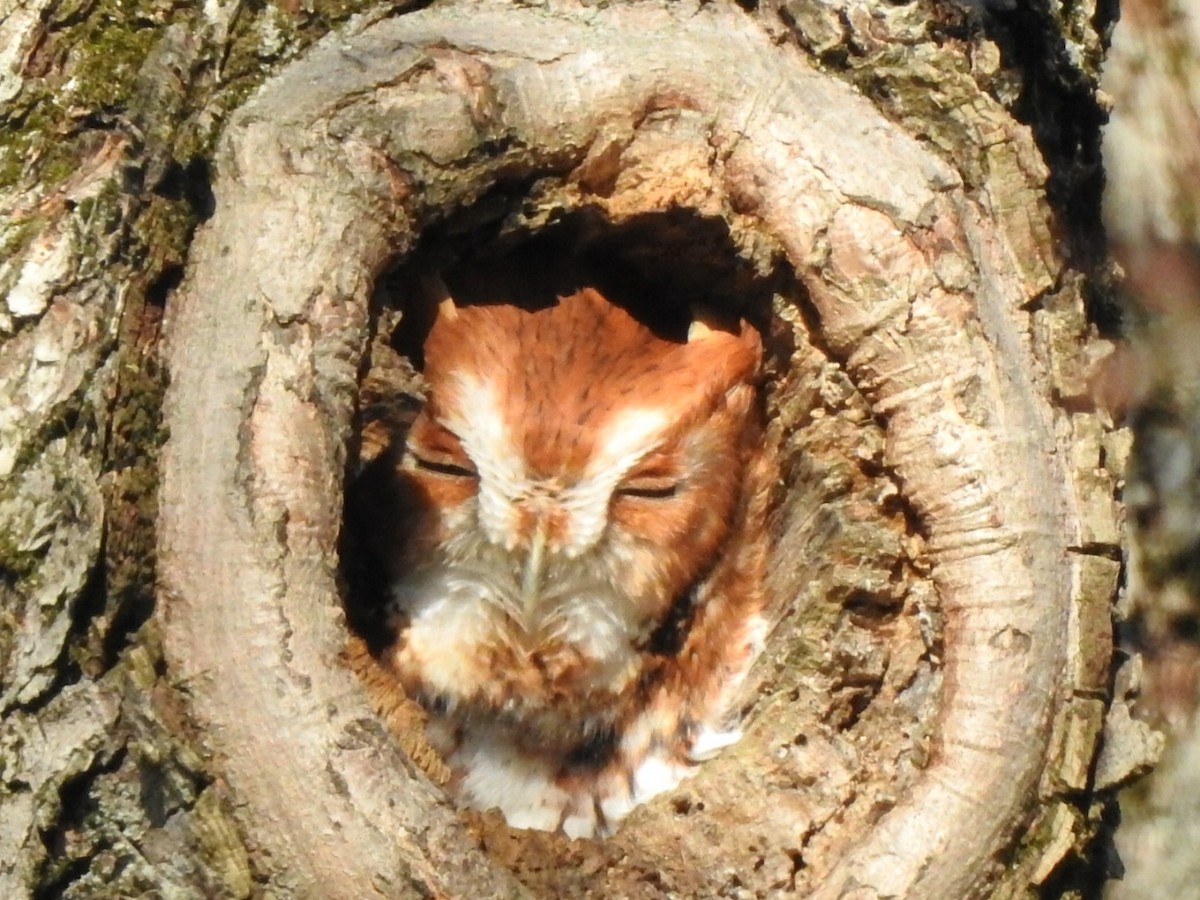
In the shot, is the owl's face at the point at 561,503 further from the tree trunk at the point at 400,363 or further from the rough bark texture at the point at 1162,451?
the rough bark texture at the point at 1162,451

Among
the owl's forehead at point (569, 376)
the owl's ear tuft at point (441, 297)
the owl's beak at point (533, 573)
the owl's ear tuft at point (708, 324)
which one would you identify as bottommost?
the owl's beak at point (533, 573)

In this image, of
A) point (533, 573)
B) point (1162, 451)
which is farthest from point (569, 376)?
point (1162, 451)

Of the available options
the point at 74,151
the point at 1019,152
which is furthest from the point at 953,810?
the point at 74,151

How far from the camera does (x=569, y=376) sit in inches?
79.5

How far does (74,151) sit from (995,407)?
1090 mm

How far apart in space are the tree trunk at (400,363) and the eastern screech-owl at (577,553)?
15 cm

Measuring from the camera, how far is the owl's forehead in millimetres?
1961

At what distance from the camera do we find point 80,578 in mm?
1492

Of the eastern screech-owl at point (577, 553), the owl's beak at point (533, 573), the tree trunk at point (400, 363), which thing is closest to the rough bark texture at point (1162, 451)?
the tree trunk at point (400, 363)

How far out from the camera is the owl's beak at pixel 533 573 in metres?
2.05

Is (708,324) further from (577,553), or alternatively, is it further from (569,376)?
(577,553)

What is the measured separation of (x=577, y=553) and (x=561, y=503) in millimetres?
92

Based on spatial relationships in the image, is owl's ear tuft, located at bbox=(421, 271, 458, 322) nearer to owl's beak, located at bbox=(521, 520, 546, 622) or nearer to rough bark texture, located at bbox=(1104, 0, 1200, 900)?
owl's beak, located at bbox=(521, 520, 546, 622)

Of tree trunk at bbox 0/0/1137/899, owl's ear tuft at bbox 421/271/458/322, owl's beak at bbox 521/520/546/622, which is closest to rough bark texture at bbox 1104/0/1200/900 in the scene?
tree trunk at bbox 0/0/1137/899
